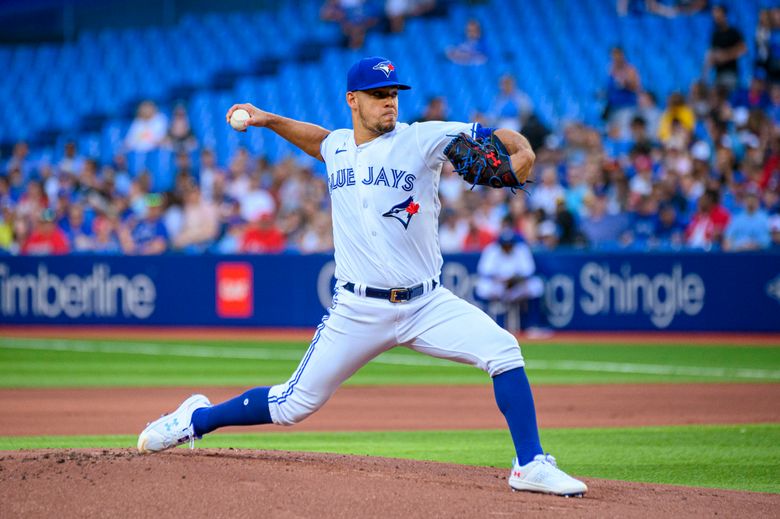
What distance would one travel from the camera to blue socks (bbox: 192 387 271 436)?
588 cm

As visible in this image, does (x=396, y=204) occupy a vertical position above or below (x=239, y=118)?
below

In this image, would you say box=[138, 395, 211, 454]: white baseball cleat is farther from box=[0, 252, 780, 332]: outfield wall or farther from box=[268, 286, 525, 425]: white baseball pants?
box=[0, 252, 780, 332]: outfield wall

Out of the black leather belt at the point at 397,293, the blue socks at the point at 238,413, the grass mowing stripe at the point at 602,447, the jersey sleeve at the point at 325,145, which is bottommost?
the grass mowing stripe at the point at 602,447

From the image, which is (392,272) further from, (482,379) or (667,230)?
(667,230)

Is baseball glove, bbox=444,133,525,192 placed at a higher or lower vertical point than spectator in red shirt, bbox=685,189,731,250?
higher

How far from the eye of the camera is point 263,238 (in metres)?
18.0

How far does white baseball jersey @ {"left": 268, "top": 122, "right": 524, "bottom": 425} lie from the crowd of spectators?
33.8 ft

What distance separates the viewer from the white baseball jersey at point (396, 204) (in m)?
5.54

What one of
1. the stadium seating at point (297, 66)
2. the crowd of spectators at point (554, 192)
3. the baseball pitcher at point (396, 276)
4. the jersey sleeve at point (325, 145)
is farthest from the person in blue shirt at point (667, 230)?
the baseball pitcher at point (396, 276)

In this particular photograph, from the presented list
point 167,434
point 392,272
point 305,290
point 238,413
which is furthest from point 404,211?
point 305,290

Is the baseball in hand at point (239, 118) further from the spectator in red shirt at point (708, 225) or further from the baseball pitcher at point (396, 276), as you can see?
the spectator in red shirt at point (708, 225)

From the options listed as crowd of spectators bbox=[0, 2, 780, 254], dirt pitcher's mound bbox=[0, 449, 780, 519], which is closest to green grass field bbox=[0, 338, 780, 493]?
dirt pitcher's mound bbox=[0, 449, 780, 519]

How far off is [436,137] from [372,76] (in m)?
0.44

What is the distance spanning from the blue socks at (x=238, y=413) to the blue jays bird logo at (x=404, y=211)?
115 centimetres
